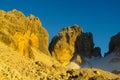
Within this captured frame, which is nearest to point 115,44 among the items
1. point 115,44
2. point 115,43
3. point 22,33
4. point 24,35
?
point 115,44

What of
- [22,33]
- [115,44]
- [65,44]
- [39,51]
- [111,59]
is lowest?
[22,33]

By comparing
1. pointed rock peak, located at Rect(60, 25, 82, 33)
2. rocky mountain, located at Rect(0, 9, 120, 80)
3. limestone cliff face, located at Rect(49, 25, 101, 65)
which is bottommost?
rocky mountain, located at Rect(0, 9, 120, 80)

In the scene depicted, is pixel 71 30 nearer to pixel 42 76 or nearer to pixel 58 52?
pixel 58 52

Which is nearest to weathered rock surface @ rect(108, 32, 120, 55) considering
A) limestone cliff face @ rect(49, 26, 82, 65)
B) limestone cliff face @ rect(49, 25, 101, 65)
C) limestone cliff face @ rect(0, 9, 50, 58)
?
limestone cliff face @ rect(49, 25, 101, 65)

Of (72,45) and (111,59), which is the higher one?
(72,45)

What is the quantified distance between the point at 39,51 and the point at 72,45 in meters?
42.3

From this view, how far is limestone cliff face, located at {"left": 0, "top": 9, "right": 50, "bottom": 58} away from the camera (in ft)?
211

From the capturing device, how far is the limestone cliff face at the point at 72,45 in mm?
138375

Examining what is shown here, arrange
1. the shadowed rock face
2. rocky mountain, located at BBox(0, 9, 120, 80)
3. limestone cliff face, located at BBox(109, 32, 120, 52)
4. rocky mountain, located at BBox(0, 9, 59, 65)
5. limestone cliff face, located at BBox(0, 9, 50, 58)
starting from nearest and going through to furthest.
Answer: rocky mountain, located at BBox(0, 9, 120, 80)
limestone cliff face, located at BBox(0, 9, 50, 58)
rocky mountain, located at BBox(0, 9, 59, 65)
the shadowed rock face
limestone cliff face, located at BBox(109, 32, 120, 52)

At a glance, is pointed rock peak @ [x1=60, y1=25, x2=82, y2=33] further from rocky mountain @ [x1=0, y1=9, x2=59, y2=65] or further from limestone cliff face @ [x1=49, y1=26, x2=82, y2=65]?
rocky mountain @ [x1=0, y1=9, x2=59, y2=65]

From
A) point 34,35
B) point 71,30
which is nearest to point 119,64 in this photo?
point 71,30

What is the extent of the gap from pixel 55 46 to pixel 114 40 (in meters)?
23.4

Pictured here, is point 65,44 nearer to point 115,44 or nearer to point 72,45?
point 72,45

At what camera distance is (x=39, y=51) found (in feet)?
335
